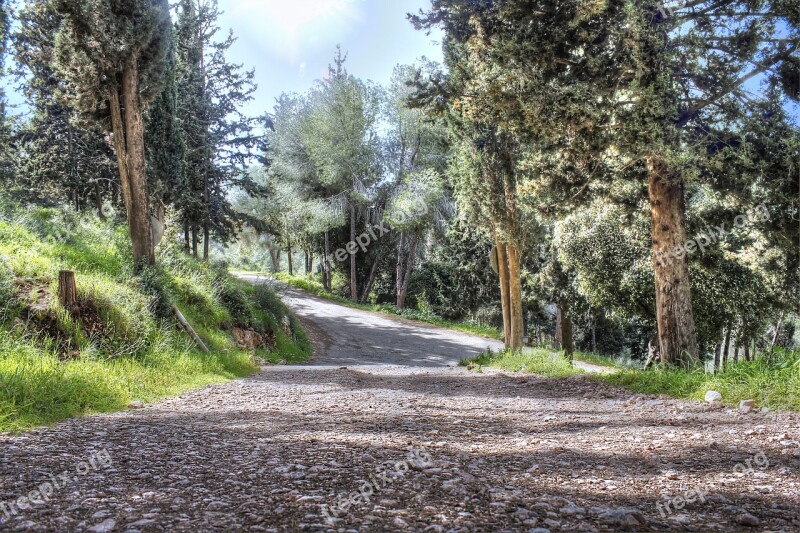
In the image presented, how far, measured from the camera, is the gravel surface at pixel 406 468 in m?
2.38

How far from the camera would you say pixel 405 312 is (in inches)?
1107

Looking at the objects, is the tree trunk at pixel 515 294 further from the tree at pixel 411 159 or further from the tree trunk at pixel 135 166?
the tree at pixel 411 159

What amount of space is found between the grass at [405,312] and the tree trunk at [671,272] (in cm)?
1452

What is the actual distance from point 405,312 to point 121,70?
788 inches

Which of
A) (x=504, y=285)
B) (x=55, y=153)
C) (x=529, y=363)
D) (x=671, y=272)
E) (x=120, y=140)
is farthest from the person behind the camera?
(x=55, y=153)

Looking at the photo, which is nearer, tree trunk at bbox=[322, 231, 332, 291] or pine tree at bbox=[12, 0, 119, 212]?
pine tree at bbox=[12, 0, 119, 212]

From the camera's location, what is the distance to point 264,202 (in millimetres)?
33781

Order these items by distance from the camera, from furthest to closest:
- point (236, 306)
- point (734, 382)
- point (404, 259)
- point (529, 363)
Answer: point (404, 259)
point (236, 306)
point (529, 363)
point (734, 382)

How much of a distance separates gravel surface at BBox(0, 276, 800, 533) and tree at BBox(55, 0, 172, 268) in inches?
230

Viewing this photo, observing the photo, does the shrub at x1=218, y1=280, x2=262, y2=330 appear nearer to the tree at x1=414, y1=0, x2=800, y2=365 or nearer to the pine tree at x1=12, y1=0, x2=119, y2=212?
the pine tree at x1=12, y1=0, x2=119, y2=212

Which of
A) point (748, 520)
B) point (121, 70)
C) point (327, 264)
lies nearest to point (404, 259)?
point (327, 264)

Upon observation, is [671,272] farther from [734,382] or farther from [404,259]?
[404,259]

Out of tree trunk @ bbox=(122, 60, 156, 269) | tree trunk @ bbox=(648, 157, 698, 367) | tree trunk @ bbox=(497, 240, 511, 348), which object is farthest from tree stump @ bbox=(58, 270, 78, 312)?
tree trunk @ bbox=(497, 240, 511, 348)

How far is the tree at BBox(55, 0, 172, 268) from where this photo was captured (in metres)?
9.83
